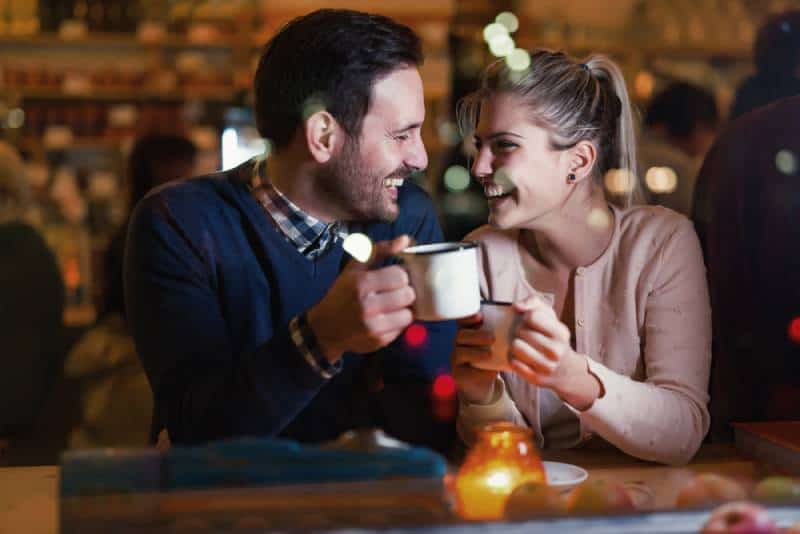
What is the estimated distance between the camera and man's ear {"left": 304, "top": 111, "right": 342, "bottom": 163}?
157cm

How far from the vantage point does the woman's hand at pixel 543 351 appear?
1293mm

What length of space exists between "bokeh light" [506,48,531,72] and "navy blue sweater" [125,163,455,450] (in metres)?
0.25

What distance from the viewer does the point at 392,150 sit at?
156 cm

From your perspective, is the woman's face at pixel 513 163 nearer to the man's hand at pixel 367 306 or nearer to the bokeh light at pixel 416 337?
the bokeh light at pixel 416 337

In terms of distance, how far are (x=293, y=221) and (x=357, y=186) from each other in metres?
0.11

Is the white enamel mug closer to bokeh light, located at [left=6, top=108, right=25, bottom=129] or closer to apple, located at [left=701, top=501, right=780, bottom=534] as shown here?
apple, located at [left=701, top=501, right=780, bottom=534]

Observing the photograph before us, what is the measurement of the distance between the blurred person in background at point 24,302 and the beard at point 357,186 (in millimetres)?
1487

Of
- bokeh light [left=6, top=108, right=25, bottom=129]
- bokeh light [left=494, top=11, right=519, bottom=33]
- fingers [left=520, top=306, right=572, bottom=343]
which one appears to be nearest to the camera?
fingers [left=520, top=306, right=572, bottom=343]

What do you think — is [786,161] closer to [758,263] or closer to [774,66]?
[758,263]

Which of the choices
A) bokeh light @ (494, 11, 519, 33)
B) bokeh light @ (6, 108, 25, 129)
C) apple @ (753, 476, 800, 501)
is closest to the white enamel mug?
apple @ (753, 476, 800, 501)

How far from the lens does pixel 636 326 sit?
5.19 feet

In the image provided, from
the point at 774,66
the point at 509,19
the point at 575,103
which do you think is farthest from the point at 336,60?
the point at 509,19

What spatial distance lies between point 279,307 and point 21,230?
156 centimetres

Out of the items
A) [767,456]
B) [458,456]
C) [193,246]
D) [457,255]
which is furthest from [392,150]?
[767,456]
